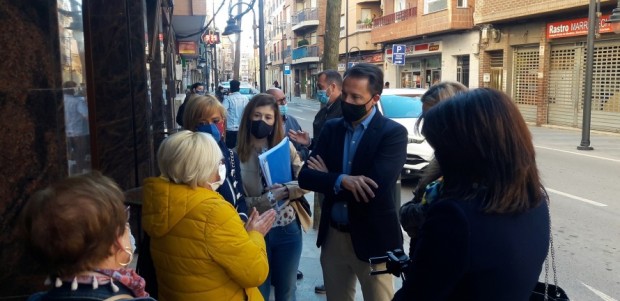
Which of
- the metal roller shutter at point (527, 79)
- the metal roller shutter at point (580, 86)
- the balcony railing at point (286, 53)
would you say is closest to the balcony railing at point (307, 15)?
the balcony railing at point (286, 53)

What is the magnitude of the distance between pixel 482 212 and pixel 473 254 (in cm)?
13

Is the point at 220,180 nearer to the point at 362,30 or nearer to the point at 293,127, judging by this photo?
the point at 293,127

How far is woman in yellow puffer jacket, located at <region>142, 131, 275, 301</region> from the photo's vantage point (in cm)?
227

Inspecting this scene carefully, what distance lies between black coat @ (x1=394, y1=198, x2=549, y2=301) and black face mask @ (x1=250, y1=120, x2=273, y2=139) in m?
2.19

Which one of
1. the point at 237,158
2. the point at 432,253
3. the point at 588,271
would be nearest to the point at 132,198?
Answer: the point at 237,158

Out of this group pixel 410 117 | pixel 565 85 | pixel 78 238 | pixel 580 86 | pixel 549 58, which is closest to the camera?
pixel 78 238

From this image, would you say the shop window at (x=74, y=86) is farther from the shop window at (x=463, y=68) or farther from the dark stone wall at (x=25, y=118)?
the shop window at (x=463, y=68)

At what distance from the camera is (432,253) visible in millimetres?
1632

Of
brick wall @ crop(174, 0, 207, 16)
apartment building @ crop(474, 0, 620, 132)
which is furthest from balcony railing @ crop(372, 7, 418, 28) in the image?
brick wall @ crop(174, 0, 207, 16)

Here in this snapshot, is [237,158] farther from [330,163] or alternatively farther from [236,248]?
[236,248]

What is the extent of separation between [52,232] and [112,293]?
0.25m

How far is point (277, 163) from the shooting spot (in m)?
3.49

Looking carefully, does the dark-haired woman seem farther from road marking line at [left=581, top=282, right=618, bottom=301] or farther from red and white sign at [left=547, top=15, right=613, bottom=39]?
red and white sign at [left=547, top=15, right=613, bottom=39]

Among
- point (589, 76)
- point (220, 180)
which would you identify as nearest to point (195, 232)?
point (220, 180)
